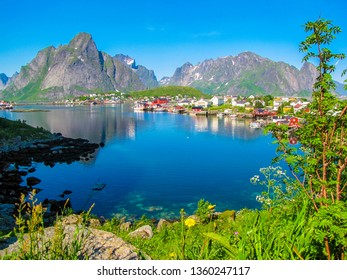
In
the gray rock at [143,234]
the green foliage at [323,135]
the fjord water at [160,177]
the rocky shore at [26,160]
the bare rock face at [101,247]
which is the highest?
the green foliage at [323,135]

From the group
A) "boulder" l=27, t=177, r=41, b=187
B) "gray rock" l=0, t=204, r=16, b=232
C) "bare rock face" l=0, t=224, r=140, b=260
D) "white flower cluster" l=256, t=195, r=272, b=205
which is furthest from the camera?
"boulder" l=27, t=177, r=41, b=187

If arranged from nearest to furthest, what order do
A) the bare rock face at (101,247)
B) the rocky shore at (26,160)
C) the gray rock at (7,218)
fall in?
1. the bare rock face at (101,247)
2. the gray rock at (7,218)
3. the rocky shore at (26,160)

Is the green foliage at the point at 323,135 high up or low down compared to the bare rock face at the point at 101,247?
up

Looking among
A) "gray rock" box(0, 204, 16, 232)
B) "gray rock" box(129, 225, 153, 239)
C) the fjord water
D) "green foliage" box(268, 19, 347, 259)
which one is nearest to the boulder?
the fjord water

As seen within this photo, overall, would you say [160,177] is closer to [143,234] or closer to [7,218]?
[7,218]

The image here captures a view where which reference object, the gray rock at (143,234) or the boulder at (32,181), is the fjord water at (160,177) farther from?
the gray rock at (143,234)

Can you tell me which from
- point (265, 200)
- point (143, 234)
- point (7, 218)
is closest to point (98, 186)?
point (7, 218)

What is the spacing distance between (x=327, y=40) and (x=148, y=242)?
564 cm

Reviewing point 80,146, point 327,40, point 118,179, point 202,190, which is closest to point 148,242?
point 327,40

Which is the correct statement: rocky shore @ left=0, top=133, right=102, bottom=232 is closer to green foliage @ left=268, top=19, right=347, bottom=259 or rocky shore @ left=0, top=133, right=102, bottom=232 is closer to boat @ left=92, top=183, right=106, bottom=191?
boat @ left=92, top=183, right=106, bottom=191

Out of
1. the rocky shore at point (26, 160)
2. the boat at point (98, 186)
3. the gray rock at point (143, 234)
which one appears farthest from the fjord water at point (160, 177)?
the gray rock at point (143, 234)

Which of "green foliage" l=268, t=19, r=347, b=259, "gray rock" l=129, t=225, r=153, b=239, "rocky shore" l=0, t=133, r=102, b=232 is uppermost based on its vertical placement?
"green foliage" l=268, t=19, r=347, b=259

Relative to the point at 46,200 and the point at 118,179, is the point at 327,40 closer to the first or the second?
the point at 46,200

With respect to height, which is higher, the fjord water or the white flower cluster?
the white flower cluster
